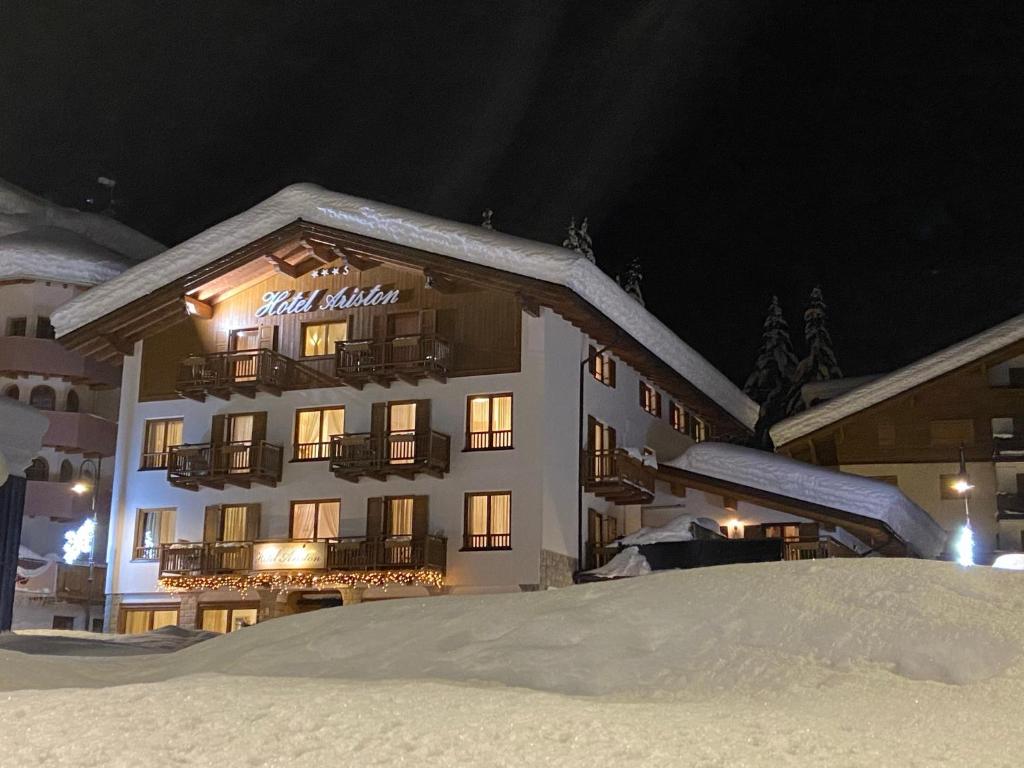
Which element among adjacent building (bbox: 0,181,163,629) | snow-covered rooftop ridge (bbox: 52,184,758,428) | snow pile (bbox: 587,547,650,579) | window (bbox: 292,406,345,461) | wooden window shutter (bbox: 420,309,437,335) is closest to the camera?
snow pile (bbox: 587,547,650,579)

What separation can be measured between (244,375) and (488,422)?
789 centimetres

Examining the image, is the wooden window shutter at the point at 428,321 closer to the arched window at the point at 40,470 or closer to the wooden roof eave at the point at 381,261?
the wooden roof eave at the point at 381,261

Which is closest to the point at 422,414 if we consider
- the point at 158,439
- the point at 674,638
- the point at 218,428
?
the point at 218,428

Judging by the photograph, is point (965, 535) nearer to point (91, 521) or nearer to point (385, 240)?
point (385, 240)

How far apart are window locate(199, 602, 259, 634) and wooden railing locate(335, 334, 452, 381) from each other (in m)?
7.35

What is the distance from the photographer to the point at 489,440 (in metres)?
34.1

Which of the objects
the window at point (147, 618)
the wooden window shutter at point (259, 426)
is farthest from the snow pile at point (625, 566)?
the window at point (147, 618)

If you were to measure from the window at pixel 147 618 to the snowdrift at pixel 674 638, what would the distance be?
935 inches

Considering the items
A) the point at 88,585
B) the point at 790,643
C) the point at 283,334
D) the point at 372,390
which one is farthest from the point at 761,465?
the point at 790,643

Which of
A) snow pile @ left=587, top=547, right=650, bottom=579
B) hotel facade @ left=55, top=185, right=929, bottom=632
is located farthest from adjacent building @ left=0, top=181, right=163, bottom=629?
snow pile @ left=587, top=547, right=650, bottom=579

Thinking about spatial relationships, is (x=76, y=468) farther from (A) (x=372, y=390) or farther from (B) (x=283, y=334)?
(A) (x=372, y=390)

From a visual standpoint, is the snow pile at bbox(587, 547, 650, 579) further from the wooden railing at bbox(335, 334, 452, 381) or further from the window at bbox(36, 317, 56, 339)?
the window at bbox(36, 317, 56, 339)

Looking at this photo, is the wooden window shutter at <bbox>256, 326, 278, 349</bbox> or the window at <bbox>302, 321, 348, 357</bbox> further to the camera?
the wooden window shutter at <bbox>256, 326, 278, 349</bbox>

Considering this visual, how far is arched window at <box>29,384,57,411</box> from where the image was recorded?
4516 cm
